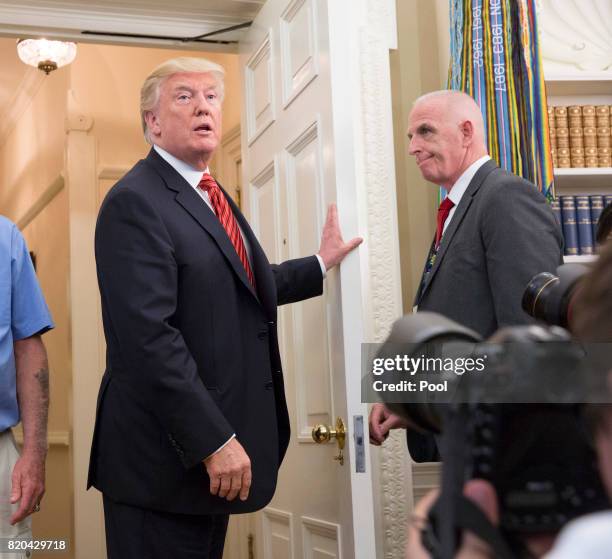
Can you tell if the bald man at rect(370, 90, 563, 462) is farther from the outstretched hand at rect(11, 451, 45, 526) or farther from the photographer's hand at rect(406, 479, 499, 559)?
the photographer's hand at rect(406, 479, 499, 559)

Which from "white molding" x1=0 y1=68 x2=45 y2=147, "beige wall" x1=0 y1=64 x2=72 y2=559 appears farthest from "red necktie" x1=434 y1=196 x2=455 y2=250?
"white molding" x1=0 y1=68 x2=45 y2=147

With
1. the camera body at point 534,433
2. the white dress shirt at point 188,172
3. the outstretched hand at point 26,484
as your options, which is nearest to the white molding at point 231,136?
the white dress shirt at point 188,172

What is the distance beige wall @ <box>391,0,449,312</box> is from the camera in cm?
295

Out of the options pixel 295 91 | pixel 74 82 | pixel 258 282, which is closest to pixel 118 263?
pixel 258 282

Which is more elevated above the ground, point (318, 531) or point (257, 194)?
point (257, 194)

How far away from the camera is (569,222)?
9.60ft

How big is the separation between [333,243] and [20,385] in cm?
80

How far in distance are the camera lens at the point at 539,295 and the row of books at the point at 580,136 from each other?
2.13 m

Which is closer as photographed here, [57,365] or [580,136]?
[580,136]

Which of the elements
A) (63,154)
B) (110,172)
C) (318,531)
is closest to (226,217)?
(318,531)

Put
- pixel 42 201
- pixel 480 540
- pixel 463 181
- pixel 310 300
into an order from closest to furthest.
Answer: pixel 480 540 → pixel 463 181 → pixel 310 300 → pixel 42 201

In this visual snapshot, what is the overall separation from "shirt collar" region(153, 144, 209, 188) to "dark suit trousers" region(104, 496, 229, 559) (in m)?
0.75

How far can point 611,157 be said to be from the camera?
297cm

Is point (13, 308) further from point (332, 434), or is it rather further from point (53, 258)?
point (53, 258)
